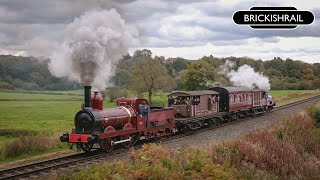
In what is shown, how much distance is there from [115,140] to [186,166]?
286 inches

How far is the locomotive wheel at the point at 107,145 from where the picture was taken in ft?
56.7

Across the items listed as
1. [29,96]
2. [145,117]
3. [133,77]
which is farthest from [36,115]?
[145,117]

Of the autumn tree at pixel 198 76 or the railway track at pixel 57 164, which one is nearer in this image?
the railway track at pixel 57 164

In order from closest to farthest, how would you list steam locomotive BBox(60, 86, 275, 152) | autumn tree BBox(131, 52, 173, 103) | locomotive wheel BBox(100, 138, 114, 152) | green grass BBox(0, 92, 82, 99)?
steam locomotive BBox(60, 86, 275, 152) < locomotive wheel BBox(100, 138, 114, 152) < green grass BBox(0, 92, 82, 99) < autumn tree BBox(131, 52, 173, 103)

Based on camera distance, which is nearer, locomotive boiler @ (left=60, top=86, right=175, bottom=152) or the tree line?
locomotive boiler @ (left=60, top=86, right=175, bottom=152)

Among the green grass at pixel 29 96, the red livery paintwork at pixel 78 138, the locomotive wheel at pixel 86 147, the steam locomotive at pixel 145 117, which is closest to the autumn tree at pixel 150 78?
the green grass at pixel 29 96

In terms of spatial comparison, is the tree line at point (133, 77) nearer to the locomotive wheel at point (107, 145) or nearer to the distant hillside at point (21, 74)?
the distant hillside at point (21, 74)

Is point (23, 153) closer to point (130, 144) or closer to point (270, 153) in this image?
point (130, 144)

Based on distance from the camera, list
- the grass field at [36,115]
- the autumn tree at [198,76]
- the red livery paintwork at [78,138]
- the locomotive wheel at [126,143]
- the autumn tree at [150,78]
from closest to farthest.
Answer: the red livery paintwork at [78,138], the locomotive wheel at [126,143], the grass field at [36,115], the autumn tree at [150,78], the autumn tree at [198,76]

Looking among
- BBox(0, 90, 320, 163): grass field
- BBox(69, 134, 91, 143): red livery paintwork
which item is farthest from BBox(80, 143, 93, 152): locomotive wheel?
BBox(0, 90, 320, 163): grass field

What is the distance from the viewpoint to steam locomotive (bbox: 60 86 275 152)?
55.7 ft

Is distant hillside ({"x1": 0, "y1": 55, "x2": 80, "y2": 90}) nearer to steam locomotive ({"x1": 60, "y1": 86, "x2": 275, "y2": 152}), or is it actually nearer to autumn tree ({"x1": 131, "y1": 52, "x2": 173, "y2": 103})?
autumn tree ({"x1": 131, "y1": 52, "x2": 173, "y2": 103})

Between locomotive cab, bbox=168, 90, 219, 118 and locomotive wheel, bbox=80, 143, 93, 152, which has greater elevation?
locomotive cab, bbox=168, 90, 219, 118

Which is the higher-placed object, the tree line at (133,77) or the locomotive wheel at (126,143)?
the tree line at (133,77)
